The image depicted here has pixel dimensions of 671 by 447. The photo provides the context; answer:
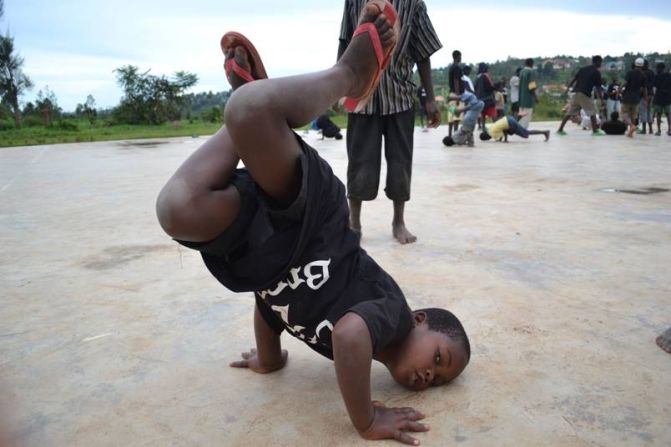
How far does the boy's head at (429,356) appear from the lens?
162 centimetres

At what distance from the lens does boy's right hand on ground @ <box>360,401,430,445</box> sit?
4.73 ft

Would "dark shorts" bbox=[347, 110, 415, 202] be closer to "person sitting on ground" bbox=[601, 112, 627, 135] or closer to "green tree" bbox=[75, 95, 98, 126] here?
"person sitting on ground" bbox=[601, 112, 627, 135]

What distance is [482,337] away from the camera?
2.03 meters

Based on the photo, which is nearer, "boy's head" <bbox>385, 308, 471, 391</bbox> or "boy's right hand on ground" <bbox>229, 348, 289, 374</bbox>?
"boy's head" <bbox>385, 308, 471, 391</bbox>

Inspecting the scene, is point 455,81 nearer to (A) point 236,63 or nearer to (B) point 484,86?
(B) point 484,86

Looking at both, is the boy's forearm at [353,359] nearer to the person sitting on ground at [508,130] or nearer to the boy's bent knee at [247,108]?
the boy's bent knee at [247,108]

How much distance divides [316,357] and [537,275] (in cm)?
130

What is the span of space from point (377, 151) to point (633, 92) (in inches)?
374

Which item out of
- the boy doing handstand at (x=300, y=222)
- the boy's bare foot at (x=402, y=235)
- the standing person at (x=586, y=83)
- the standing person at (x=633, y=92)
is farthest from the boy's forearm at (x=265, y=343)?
the standing person at (x=633, y=92)

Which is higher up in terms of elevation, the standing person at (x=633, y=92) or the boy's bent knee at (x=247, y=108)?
the standing person at (x=633, y=92)

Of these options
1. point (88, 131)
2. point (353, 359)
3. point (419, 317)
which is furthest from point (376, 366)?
point (88, 131)

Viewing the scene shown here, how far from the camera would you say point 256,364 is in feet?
6.05

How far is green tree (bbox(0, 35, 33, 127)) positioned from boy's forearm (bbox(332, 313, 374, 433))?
29.5 meters

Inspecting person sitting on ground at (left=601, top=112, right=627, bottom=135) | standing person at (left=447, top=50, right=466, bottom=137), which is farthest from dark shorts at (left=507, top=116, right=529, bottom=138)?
person sitting on ground at (left=601, top=112, right=627, bottom=135)
